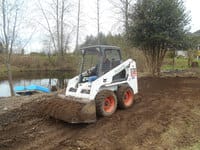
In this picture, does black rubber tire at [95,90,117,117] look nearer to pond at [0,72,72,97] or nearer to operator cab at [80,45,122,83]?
operator cab at [80,45,122,83]

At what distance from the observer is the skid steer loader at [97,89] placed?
5172mm

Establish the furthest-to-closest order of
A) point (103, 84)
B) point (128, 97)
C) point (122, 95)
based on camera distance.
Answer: point (128, 97) → point (122, 95) → point (103, 84)

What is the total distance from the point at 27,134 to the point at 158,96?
4.93m

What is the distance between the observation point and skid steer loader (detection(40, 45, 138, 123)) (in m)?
5.17

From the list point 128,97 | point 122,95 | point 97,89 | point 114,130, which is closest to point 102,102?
point 97,89

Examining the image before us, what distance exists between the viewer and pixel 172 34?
11773mm

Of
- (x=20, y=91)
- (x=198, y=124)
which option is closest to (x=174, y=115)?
(x=198, y=124)

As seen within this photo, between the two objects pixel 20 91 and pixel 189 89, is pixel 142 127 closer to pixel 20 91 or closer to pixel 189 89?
pixel 189 89

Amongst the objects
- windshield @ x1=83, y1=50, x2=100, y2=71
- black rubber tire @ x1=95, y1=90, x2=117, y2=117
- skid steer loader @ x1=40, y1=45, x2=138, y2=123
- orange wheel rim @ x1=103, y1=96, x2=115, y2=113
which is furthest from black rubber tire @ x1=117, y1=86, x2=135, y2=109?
windshield @ x1=83, y1=50, x2=100, y2=71

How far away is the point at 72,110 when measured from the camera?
5.08m

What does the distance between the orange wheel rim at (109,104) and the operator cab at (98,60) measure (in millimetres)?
636

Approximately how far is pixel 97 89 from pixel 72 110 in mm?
922

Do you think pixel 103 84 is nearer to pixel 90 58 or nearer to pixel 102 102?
pixel 102 102

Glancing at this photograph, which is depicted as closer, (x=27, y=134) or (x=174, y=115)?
(x=27, y=134)
